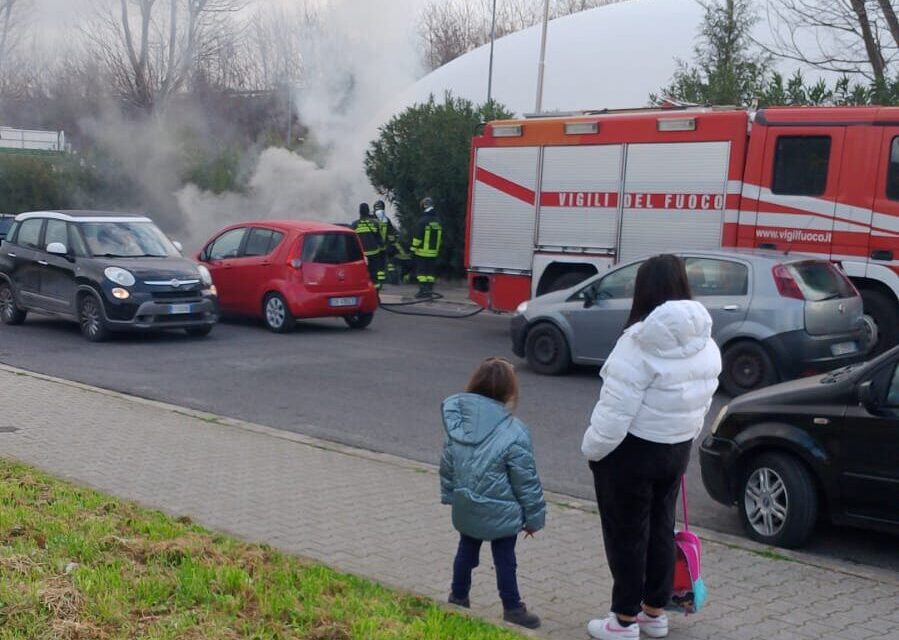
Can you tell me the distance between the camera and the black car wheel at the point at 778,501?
6508 millimetres

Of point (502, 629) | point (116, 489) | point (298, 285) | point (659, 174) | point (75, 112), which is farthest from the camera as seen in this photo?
point (75, 112)

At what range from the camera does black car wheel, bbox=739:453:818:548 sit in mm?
6508

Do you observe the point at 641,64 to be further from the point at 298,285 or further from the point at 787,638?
the point at 787,638

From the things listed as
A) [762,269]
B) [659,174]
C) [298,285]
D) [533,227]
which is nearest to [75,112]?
[298,285]

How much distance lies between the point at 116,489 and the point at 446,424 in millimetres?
3412

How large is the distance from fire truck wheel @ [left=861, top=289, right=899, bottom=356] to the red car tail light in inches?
85.2

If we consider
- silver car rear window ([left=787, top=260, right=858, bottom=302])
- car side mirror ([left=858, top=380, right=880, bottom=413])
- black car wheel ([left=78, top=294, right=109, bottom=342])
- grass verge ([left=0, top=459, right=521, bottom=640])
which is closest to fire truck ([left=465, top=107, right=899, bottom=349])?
silver car rear window ([left=787, top=260, right=858, bottom=302])

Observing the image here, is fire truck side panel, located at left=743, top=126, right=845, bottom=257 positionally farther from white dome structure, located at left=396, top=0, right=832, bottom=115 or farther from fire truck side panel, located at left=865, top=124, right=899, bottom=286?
white dome structure, located at left=396, top=0, right=832, bottom=115

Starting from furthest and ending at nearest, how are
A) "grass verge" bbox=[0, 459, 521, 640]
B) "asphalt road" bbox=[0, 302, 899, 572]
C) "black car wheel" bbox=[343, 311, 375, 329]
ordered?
"black car wheel" bbox=[343, 311, 375, 329] < "asphalt road" bbox=[0, 302, 899, 572] < "grass verge" bbox=[0, 459, 521, 640]

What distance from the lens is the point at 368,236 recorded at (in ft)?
67.7

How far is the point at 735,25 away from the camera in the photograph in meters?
21.5

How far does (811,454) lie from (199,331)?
11.3m

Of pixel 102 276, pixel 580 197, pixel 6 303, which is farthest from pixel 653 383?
pixel 6 303

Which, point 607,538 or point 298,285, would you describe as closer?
point 607,538
